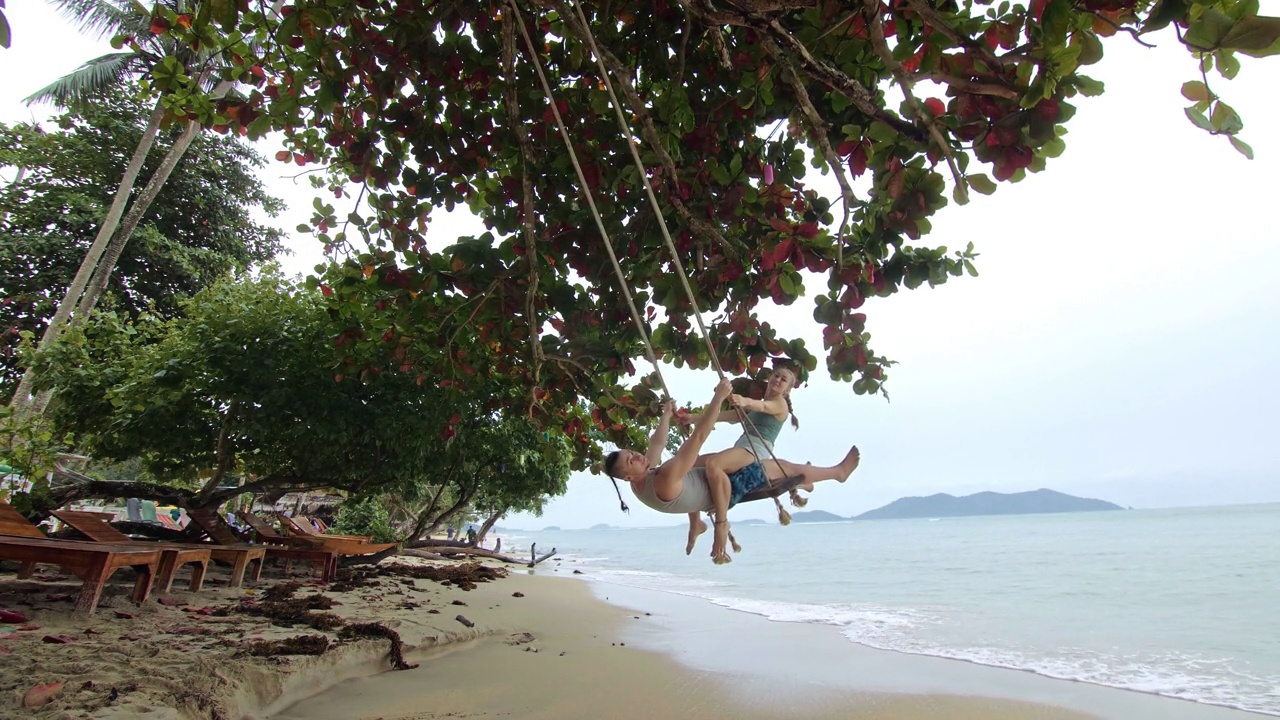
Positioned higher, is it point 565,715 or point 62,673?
point 62,673

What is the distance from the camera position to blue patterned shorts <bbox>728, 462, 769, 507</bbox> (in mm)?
3312

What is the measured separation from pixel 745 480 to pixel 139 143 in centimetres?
1601

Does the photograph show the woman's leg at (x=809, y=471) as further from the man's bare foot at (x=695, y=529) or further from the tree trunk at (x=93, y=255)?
the tree trunk at (x=93, y=255)

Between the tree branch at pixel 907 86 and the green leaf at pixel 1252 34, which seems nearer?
the green leaf at pixel 1252 34

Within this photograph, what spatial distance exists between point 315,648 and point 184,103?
3.37 m

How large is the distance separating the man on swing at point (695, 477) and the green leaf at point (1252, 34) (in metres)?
2.15

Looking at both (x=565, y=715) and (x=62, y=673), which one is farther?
(x=565, y=715)

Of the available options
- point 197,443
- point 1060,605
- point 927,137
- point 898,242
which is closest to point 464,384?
point 898,242

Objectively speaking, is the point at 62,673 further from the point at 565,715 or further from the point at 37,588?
the point at 37,588

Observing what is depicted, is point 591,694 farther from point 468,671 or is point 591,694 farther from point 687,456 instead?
point 687,456

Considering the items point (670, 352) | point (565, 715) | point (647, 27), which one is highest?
point (647, 27)

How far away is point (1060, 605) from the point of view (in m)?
12.3

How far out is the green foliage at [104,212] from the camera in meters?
13.7

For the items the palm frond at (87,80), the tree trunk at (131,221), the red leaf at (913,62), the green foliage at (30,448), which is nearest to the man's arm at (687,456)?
the red leaf at (913,62)
